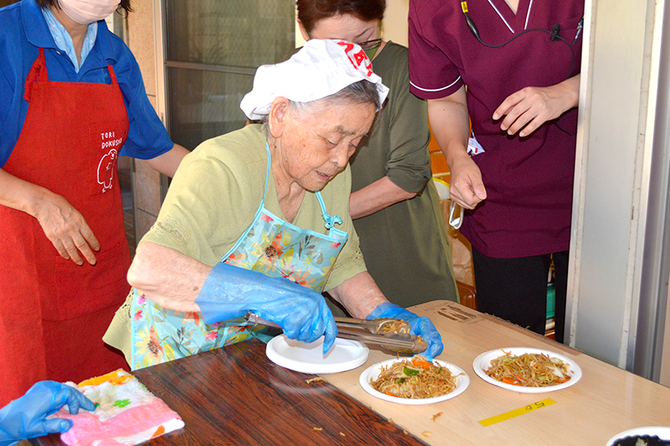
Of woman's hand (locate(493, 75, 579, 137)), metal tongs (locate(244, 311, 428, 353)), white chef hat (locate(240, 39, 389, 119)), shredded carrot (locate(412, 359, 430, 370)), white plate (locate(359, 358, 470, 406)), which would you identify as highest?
white chef hat (locate(240, 39, 389, 119))

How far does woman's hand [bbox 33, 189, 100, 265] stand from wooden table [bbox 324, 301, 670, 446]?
1092 mm

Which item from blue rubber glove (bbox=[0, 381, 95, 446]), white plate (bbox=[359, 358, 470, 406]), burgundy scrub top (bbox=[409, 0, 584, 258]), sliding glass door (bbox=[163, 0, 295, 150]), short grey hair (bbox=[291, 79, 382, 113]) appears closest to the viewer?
blue rubber glove (bbox=[0, 381, 95, 446])

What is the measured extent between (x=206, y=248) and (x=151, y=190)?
2819mm

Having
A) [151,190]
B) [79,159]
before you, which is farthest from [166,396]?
[151,190]

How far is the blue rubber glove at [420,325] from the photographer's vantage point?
1.43m

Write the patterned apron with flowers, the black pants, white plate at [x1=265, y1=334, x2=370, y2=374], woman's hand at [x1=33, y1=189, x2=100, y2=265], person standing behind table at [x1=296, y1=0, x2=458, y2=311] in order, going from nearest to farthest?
1. white plate at [x1=265, y1=334, x2=370, y2=374]
2. the patterned apron with flowers
3. the black pants
4. woman's hand at [x1=33, y1=189, x2=100, y2=265]
5. person standing behind table at [x1=296, y1=0, x2=458, y2=311]

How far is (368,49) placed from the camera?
2.11 meters

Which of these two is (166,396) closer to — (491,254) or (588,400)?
(588,400)

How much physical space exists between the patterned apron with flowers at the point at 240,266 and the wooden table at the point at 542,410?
35 centimetres

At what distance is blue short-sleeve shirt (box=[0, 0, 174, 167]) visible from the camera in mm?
1893

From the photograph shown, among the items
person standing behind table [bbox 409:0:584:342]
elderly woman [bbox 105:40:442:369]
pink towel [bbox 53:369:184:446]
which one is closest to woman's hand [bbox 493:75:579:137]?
person standing behind table [bbox 409:0:584:342]

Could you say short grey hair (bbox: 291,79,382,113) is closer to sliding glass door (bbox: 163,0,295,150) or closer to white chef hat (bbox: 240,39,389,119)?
white chef hat (bbox: 240,39,389,119)

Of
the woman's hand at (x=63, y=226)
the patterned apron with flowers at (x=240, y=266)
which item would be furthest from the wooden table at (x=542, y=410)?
the woman's hand at (x=63, y=226)

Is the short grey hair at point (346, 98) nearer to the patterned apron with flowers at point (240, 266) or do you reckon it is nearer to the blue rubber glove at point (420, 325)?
the patterned apron with flowers at point (240, 266)
